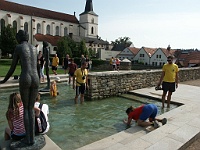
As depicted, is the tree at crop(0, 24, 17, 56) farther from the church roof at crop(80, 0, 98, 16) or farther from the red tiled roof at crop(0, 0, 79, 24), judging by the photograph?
the church roof at crop(80, 0, 98, 16)

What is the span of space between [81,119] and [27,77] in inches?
138

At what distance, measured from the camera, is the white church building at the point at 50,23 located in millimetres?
60872

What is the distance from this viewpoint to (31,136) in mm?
3600

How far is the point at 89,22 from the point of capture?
82.5m

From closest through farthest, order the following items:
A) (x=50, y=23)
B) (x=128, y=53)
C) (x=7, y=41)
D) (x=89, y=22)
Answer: (x=7, y=41) → (x=50, y=23) → (x=128, y=53) → (x=89, y=22)

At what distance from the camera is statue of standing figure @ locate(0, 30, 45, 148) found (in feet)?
11.0

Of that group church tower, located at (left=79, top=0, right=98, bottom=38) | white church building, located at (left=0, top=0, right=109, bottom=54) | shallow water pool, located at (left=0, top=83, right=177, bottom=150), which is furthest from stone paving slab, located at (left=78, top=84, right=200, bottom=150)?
church tower, located at (left=79, top=0, right=98, bottom=38)

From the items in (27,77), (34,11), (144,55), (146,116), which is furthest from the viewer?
Result: (34,11)

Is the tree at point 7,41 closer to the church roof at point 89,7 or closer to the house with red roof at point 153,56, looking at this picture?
the house with red roof at point 153,56

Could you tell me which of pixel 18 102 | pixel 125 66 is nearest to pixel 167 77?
pixel 18 102

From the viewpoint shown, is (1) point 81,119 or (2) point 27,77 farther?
(1) point 81,119

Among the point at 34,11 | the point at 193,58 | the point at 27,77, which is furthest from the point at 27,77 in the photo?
the point at 34,11

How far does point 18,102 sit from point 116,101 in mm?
6133

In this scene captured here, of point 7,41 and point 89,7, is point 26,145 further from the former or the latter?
point 89,7
